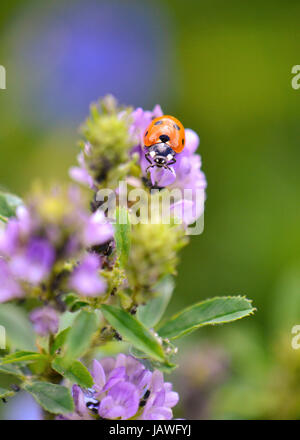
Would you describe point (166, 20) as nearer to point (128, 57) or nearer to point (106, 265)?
point (128, 57)

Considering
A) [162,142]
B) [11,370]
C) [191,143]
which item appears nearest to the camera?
[11,370]

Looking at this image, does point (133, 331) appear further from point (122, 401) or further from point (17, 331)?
point (17, 331)

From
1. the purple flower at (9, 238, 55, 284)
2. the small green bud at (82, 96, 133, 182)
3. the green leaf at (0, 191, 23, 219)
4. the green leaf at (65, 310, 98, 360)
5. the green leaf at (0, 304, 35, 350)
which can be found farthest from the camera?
the green leaf at (0, 304, 35, 350)

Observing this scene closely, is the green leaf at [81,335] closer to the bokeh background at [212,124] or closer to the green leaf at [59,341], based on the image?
the green leaf at [59,341]

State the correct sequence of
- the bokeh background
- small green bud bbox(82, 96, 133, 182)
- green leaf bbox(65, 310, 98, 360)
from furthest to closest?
the bokeh background → small green bud bbox(82, 96, 133, 182) → green leaf bbox(65, 310, 98, 360)

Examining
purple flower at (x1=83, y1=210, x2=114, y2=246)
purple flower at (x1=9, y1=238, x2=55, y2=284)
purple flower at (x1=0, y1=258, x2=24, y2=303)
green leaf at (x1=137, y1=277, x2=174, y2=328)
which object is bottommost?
green leaf at (x1=137, y1=277, x2=174, y2=328)

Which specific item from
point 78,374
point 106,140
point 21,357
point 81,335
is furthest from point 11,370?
point 106,140

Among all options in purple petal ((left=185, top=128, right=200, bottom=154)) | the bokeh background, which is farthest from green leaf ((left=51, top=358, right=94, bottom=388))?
the bokeh background

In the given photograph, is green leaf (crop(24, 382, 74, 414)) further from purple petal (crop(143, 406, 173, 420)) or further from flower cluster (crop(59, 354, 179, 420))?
purple petal (crop(143, 406, 173, 420))
